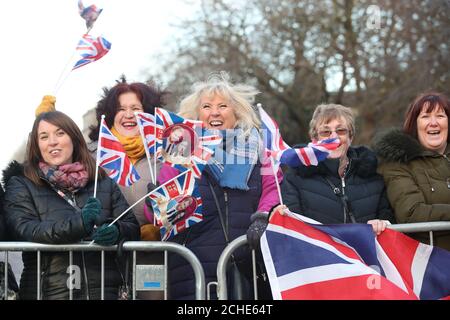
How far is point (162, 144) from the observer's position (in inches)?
197

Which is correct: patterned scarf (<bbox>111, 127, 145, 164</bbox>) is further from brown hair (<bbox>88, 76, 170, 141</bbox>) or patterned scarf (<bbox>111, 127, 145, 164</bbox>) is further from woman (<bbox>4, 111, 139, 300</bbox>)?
woman (<bbox>4, 111, 139, 300</bbox>)

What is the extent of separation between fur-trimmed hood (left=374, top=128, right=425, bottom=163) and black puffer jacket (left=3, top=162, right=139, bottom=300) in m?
1.71

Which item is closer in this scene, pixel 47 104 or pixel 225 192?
pixel 225 192

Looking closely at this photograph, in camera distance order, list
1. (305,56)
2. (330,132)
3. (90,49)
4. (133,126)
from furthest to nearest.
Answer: (305,56)
(90,49)
(133,126)
(330,132)

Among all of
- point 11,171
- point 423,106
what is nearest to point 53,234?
point 11,171

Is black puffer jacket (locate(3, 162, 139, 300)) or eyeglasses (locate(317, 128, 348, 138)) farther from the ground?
eyeglasses (locate(317, 128, 348, 138))

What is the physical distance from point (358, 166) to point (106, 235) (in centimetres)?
169

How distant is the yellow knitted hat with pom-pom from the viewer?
5691 mm

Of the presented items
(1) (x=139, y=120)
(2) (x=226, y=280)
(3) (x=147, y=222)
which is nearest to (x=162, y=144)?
(1) (x=139, y=120)

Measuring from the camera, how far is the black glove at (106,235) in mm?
4594

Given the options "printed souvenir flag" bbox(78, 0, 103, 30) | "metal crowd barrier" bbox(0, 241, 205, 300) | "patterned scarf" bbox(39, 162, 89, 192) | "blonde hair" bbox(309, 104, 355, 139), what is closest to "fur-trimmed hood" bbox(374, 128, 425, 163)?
"blonde hair" bbox(309, 104, 355, 139)

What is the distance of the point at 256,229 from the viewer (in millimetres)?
4574

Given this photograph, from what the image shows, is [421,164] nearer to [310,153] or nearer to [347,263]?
[310,153]
